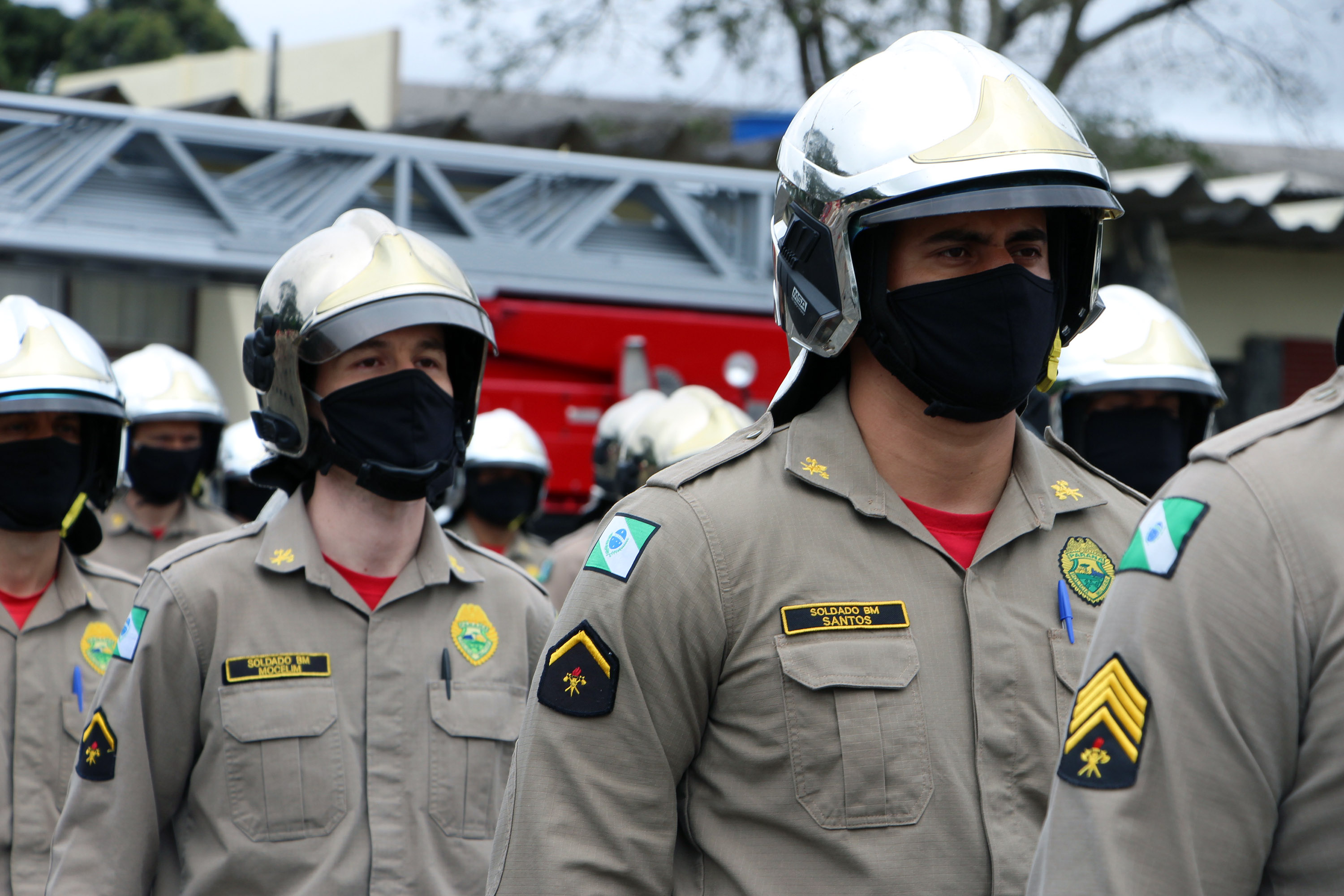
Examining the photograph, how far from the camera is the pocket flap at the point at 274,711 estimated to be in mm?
3168

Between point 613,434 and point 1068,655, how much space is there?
6559 millimetres

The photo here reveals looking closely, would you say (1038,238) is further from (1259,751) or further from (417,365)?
(417,365)

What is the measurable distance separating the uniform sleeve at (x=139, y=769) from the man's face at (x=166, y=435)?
4.55 m

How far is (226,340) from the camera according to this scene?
16438 millimetres

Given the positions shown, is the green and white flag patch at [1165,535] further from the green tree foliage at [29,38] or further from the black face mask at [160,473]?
the green tree foliage at [29,38]

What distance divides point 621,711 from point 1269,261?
13.6 meters

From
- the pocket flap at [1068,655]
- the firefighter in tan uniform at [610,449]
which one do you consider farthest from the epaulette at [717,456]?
the firefighter in tan uniform at [610,449]

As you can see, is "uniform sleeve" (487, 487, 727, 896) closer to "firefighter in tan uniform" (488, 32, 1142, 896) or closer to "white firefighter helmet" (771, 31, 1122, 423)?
"firefighter in tan uniform" (488, 32, 1142, 896)

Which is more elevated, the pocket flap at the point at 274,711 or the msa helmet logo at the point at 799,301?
the msa helmet logo at the point at 799,301

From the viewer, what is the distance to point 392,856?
10.5 feet

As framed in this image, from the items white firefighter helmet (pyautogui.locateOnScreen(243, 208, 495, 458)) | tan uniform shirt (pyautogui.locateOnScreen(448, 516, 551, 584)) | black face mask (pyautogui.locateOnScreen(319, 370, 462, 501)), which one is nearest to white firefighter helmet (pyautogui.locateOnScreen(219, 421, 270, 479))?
tan uniform shirt (pyautogui.locateOnScreen(448, 516, 551, 584))

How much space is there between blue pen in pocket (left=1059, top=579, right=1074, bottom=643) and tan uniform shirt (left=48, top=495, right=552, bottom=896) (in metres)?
1.54

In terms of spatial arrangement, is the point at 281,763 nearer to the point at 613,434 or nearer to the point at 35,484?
the point at 35,484

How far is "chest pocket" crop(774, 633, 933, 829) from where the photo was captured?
2062mm
